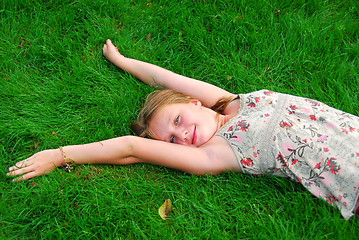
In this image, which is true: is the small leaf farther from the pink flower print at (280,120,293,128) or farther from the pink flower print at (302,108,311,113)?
the pink flower print at (302,108,311,113)

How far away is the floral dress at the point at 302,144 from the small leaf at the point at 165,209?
686 millimetres

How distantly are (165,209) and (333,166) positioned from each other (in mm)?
1371

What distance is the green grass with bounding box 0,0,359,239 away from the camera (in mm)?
2662

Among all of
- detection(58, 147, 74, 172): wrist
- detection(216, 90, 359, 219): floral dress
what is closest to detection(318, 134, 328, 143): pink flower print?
detection(216, 90, 359, 219): floral dress

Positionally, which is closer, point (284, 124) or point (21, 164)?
point (284, 124)

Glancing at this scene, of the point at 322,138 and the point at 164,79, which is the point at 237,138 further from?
the point at 164,79

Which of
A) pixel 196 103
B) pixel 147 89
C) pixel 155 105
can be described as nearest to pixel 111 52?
pixel 147 89

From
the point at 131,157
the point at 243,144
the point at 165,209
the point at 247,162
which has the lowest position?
the point at 165,209

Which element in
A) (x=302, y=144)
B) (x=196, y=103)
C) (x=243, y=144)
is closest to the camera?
(x=302, y=144)

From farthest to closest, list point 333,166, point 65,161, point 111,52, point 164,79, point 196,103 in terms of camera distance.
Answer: point 111,52 → point 164,79 → point 196,103 → point 65,161 → point 333,166

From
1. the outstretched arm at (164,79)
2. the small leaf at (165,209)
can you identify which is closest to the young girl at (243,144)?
the outstretched arm at (164,79)

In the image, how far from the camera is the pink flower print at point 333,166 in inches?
100

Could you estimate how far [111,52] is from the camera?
3729 mm

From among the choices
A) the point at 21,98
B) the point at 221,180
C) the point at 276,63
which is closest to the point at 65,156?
the point at 21,98
